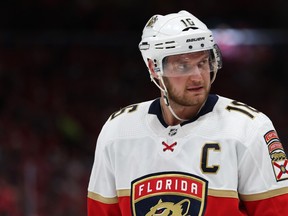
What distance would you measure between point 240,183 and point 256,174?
0.07m

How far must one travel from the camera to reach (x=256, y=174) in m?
2.26

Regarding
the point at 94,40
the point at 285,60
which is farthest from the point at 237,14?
the point at 94,40

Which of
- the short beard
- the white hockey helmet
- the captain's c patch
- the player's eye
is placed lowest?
the player's eye

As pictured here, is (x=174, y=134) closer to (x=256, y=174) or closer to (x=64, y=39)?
(x=256, y=174)

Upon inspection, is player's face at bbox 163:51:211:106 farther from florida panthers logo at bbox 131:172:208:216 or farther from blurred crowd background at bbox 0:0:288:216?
blurred crowd background at bbox 0:0:288:216

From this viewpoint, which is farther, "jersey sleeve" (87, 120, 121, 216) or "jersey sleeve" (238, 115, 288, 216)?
"jersey sleeve" (87, 120, 121, 216)

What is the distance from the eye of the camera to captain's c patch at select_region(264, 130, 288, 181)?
2.26 metres

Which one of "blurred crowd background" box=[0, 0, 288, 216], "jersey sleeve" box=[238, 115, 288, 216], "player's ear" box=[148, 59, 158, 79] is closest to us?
"jersey sleeve" box=[238, 115, 288, 216]

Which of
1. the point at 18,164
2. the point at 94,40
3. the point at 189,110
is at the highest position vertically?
the point at 94,40

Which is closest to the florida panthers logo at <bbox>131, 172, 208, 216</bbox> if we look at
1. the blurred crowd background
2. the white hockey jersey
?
the white hockey jersey

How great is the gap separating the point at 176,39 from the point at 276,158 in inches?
17.7

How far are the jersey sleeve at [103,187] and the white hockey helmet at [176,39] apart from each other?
319mm

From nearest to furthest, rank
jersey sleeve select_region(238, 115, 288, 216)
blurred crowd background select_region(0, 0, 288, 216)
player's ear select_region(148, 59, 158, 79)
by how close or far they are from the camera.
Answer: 1. jersey sleeve select_region(238, 115, 288, 216)
2. player's ear select_region(148, 59, 158, 79)
3. blurred crowd background select_region(0, 0, 288, 216)

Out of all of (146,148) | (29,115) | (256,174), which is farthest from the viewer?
(29,115)
